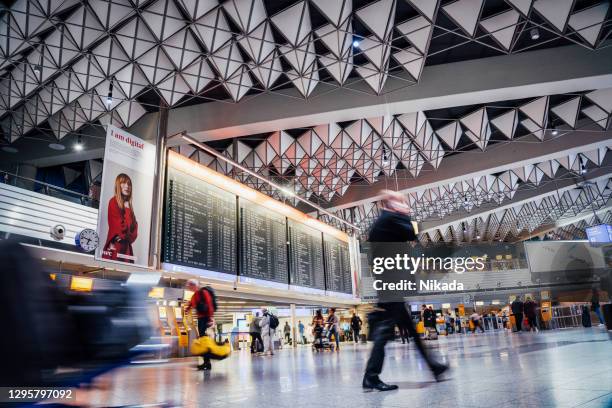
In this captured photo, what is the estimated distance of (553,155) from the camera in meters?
17.7

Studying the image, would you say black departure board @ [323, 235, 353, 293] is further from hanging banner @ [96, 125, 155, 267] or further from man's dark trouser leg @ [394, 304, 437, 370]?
man's dark trouser leg @ [394, 304, 437, 370]

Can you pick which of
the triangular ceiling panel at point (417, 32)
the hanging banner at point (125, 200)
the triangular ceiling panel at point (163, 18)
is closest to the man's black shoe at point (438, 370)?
the hanging banner at point (125, 200)

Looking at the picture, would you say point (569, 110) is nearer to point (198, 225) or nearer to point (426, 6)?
point (426, 6)

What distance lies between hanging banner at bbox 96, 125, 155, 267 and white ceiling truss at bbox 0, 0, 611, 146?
8.08 ft

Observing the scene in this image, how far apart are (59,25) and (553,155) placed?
19480 millimetres

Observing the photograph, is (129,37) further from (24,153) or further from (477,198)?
(477,198)

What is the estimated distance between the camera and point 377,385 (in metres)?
3.46

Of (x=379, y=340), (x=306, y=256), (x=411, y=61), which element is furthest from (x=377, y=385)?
(x=306, y=256)

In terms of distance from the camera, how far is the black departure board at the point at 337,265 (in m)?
20.4

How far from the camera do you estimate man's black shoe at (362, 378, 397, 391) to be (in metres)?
3.41

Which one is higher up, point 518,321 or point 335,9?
point 335,9

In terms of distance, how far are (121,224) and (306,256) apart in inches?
383

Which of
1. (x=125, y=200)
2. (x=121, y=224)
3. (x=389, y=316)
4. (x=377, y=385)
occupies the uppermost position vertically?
(x=125, y=200)

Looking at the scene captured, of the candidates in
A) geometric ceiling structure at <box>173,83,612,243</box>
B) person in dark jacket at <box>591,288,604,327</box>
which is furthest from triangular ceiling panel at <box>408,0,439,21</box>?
person in dark jacket at <box>591,288,604,327</box>
